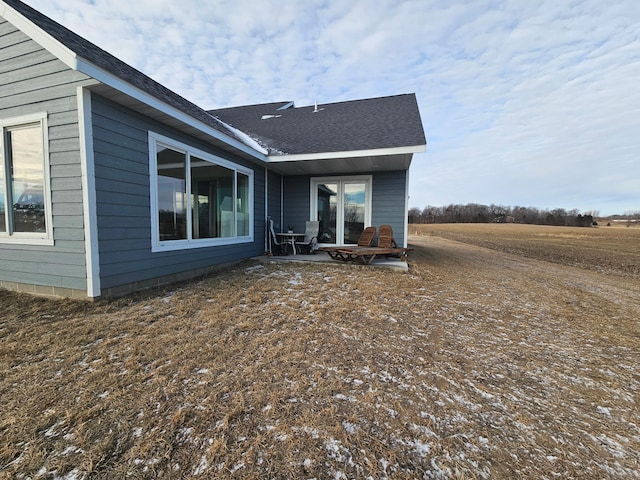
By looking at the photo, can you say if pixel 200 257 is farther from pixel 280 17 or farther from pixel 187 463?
pixel 280 17

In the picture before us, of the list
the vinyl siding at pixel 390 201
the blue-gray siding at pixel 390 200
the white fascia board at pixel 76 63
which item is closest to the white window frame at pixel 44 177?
the white fascia board at pixel 76 63

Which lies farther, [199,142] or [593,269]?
[593,269]

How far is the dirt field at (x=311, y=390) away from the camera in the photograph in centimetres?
135

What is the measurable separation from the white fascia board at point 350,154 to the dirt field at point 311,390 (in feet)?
10.5

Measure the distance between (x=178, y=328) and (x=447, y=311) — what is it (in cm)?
330

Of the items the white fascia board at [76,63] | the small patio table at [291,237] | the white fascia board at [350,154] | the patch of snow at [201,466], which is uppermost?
the white fascia board at [76,63]

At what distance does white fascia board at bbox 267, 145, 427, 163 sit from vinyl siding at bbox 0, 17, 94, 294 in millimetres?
3686

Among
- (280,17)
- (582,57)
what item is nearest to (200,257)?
(280,17)

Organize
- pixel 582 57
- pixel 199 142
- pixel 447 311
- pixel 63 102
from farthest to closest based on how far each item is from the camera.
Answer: pixel 582 57 < pixel 199 142 < pixel 447 311 < pixel 63 102

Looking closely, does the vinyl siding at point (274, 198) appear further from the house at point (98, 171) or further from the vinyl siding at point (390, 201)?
the vinyl siding at point (390, 201)

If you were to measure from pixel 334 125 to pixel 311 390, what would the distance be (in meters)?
7.33

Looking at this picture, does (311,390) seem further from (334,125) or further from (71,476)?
(334,125)

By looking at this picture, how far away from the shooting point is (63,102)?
3.31 m

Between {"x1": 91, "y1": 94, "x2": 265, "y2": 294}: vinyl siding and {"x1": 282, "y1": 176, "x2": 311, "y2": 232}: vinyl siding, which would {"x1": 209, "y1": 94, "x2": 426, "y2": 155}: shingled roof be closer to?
{"x1": 282, "y1": 176, "x2": 311, "y2": 232}: vinyl siding
